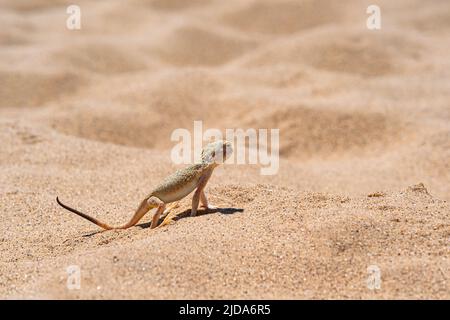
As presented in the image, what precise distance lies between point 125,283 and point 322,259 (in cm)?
103

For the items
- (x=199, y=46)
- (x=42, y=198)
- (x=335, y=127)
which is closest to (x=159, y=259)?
(x=42, y=198)

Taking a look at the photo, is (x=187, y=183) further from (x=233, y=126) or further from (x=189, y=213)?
(x=233, y=126)

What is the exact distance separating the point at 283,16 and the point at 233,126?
252 inches

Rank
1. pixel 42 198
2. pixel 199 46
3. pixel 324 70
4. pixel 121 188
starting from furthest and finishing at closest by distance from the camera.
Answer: pixel 199 46
pixel 324 70
pixel 121 188
pixel 42 198

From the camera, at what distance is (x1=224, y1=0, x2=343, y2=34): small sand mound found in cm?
1320

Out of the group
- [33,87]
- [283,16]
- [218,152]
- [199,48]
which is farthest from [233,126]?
[283,16]

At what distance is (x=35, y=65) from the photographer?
10.4 m

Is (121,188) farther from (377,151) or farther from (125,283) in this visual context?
(377,151)

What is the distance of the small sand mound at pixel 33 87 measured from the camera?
938 cm

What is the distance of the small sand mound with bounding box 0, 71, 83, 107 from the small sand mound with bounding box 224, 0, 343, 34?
487 cm

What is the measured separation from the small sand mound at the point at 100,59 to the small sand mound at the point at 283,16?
3225 millimetres

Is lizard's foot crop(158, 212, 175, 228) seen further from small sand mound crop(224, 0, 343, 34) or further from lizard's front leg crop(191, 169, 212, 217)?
small sand mound crop(224, 0, 343, 34)

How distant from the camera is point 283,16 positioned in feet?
44.2

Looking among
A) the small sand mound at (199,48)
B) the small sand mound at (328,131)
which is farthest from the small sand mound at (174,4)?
the small sand mound at (328,131)
